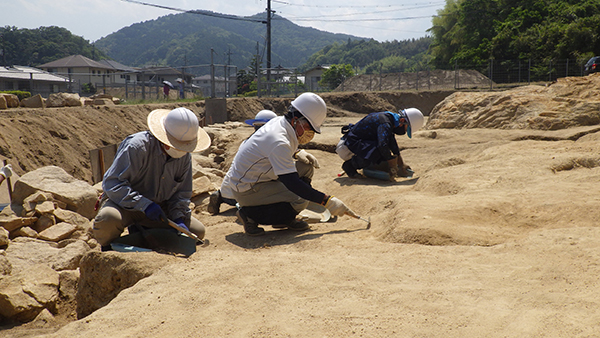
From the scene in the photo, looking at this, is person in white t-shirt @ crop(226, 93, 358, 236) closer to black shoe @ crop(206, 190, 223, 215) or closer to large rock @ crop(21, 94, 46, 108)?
black shoe @ crop(206, 190, 223, 215)

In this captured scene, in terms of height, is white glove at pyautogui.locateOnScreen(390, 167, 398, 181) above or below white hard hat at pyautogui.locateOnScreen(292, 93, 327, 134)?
below

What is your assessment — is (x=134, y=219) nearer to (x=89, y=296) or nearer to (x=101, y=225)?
(x=101, y=225)

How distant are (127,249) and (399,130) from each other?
14.6 feet

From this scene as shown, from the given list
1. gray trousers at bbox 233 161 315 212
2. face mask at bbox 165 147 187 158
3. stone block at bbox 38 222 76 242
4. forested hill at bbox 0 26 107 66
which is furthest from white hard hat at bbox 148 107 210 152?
forested hill at bbox 0 26 107 66

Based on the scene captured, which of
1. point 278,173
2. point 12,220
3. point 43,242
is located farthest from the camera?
point 12,220

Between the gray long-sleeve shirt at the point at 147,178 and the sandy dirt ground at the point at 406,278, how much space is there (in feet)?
1.79

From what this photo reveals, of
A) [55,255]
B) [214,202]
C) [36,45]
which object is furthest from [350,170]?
[36,45]

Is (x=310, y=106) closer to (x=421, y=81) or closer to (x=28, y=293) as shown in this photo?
(x=28, y=293)

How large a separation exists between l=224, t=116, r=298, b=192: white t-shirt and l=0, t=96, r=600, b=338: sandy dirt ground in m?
0.56

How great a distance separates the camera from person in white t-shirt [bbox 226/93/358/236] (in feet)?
12.7

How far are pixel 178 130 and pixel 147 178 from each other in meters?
0.52

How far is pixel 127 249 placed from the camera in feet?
12.1

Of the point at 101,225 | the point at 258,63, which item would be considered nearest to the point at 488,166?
the point at 101,225

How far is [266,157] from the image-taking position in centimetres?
409
